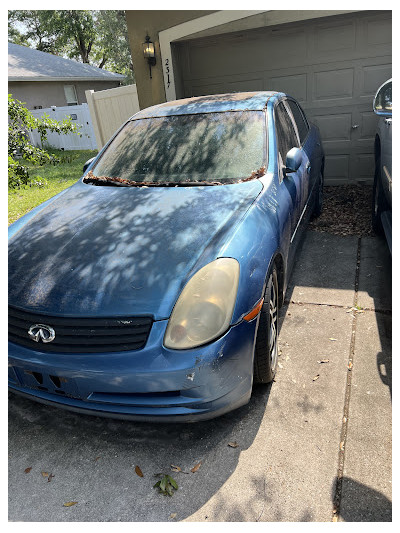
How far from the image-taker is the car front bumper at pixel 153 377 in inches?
76.4

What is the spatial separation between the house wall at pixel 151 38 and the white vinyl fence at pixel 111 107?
3.18 metres

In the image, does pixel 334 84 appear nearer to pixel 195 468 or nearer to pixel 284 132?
pixel 284 132

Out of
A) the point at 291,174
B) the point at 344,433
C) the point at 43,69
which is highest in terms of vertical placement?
the point at 43,69

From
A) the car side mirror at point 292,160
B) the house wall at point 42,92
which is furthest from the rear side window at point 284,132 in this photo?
the house wall at point 42,92

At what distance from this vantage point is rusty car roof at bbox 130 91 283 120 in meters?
3.47

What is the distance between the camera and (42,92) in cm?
1895

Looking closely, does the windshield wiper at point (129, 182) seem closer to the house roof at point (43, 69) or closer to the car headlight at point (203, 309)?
the car headlight at point (203, 309)

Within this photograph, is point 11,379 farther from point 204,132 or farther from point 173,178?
point 204,132

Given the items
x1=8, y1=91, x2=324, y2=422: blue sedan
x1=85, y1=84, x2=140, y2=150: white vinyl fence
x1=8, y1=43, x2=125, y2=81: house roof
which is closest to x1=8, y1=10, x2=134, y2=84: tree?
x1=8, y1=43, x2=125, y2=81: house roof

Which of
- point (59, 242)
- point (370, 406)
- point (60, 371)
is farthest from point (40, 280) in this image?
point (370, 406)

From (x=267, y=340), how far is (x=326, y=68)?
221 inches

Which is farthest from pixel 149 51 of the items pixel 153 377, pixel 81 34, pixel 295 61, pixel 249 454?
pixel 81 34

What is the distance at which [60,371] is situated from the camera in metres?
2.05

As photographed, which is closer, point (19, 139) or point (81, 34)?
point (19, 139)
